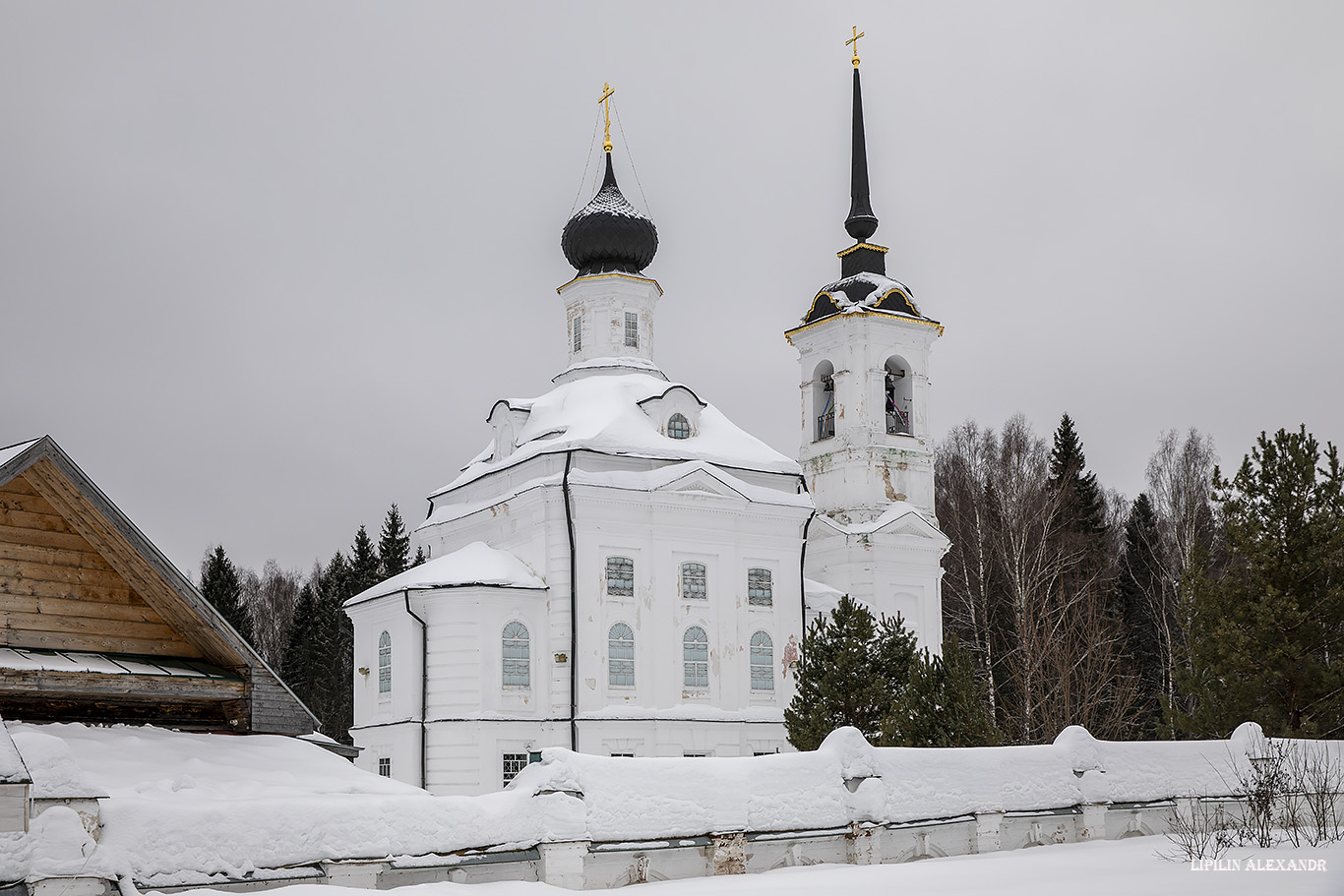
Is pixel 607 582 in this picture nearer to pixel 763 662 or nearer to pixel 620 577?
pixel 620 577

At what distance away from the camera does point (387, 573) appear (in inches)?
1980

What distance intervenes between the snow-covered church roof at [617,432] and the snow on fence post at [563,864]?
1700cm

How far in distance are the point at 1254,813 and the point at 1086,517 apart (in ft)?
115

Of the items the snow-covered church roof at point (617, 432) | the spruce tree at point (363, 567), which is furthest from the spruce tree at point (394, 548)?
the snow-covered church roof at point (617, 432)

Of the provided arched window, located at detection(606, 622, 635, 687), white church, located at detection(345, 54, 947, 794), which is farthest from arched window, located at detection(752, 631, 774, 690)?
arched window, located at detection(606, 622, 635, 687)

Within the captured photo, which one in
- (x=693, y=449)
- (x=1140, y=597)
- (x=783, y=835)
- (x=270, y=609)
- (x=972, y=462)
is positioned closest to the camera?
(x=783, y=835)

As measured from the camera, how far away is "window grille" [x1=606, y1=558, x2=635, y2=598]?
28.6 m

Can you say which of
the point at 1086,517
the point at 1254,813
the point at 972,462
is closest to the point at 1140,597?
the point at 1086,517

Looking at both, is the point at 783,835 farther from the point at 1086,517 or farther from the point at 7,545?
the point at 1086,517

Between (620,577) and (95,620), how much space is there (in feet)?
54.9

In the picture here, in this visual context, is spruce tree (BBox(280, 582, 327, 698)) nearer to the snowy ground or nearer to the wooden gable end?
the wooden gable end

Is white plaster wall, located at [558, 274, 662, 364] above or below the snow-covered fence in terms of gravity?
above

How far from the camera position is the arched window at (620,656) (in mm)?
28141

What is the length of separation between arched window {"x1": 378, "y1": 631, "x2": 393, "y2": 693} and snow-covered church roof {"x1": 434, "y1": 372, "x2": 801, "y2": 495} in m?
4.51
